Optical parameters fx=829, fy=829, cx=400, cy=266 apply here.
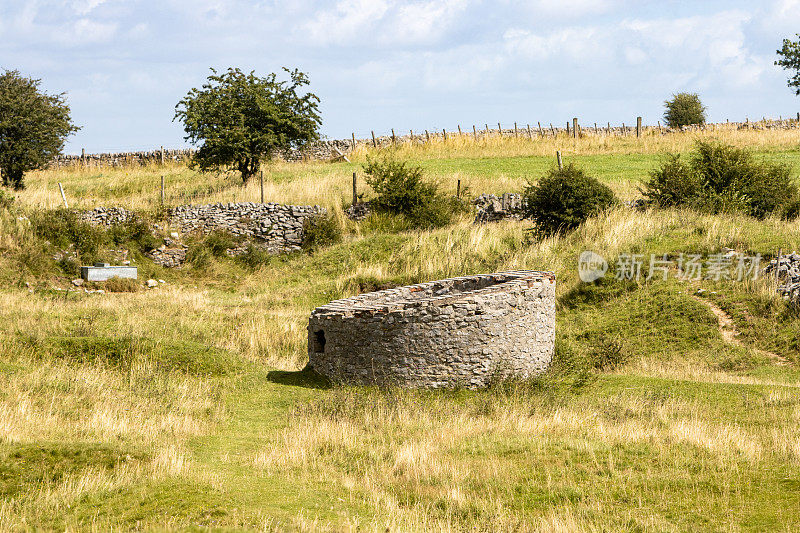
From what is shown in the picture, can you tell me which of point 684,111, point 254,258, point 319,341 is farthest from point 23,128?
point 684,111

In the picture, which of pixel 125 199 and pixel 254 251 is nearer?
pixel 254 251

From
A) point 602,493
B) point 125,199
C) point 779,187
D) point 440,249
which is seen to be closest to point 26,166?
point 125,199

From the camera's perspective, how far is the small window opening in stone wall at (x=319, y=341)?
16.7 m

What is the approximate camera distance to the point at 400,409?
13625mm

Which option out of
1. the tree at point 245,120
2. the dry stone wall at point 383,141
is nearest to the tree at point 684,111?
the dry stone wall at point 383,141

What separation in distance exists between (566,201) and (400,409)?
1546 centimetres

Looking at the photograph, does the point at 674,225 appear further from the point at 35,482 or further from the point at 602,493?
the point at 35,482

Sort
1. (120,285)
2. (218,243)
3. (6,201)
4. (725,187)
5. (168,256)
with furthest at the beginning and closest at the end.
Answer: (218,243), (6,201), (168,256), (725,187), (120,285)

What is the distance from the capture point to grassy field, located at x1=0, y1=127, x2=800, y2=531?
30.0 feet

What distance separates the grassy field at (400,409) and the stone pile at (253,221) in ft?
9.91

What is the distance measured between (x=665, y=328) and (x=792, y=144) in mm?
32192

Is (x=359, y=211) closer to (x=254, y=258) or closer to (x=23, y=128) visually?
(x=254, y=258)

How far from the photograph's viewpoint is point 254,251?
102ft

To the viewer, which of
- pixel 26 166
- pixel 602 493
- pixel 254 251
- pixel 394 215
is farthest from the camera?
pixel 26 166
